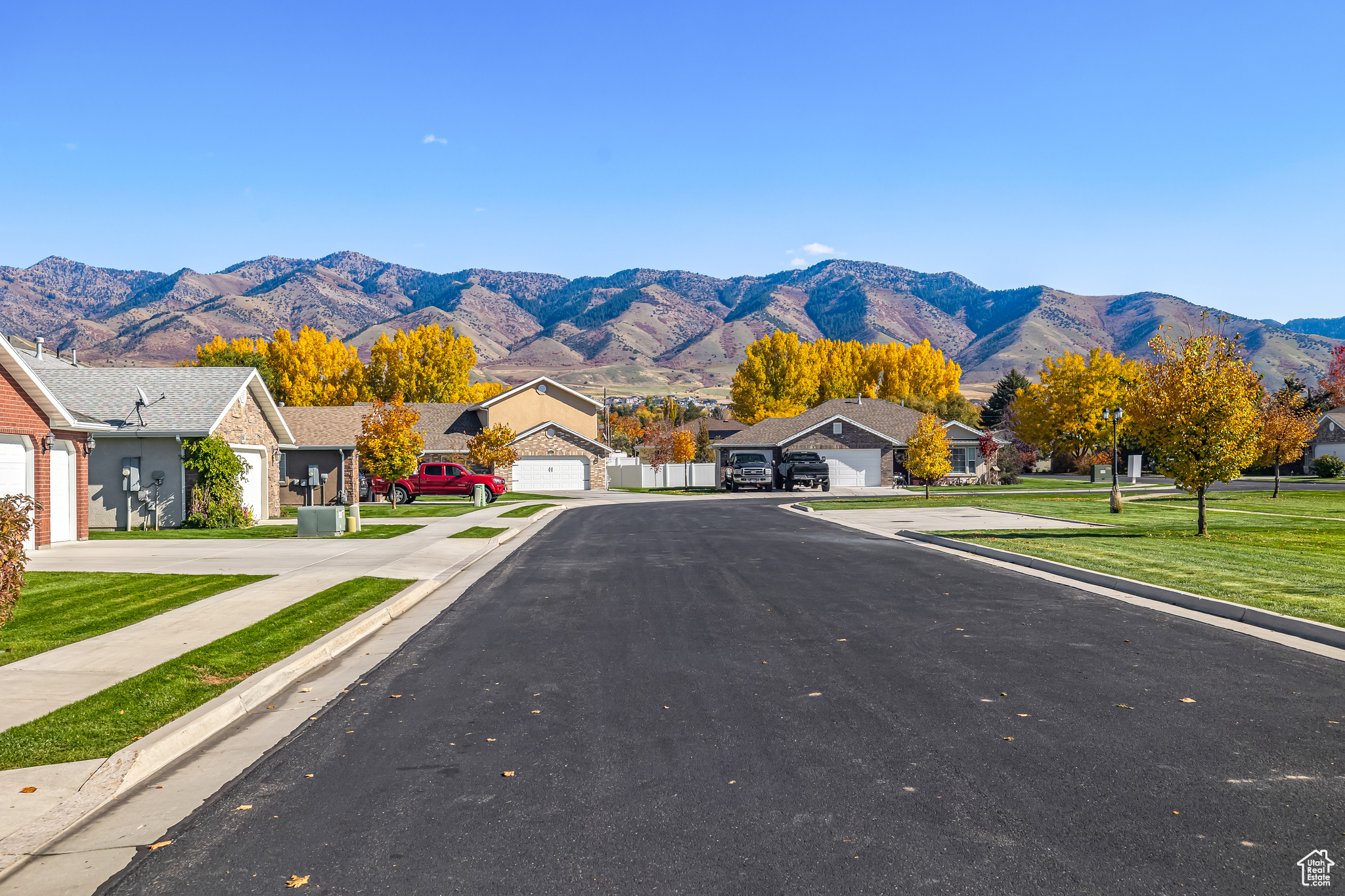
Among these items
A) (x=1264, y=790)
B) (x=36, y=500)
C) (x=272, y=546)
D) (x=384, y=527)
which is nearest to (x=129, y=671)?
(x=1264, y=790)

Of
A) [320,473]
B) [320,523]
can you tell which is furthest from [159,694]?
[320,473]

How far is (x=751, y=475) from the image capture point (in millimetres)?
50969

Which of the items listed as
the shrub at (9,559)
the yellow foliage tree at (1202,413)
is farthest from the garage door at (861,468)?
the shrub at (9,559)

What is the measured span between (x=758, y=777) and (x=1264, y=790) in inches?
119

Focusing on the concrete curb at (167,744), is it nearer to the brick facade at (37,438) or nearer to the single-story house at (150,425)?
the brick facade at (37,438)

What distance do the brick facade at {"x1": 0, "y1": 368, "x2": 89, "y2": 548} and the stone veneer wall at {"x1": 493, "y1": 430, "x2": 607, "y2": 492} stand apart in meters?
32.9

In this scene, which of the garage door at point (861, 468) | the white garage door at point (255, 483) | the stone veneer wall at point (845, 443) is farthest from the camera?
the garage door at point (861, 468)

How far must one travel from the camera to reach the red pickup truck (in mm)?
42469

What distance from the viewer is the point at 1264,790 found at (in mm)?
5062

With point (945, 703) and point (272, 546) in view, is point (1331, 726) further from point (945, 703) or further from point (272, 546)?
point (272, 546)

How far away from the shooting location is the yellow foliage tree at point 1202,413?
62.5 ft

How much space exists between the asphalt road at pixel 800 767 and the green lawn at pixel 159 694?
3.78ft

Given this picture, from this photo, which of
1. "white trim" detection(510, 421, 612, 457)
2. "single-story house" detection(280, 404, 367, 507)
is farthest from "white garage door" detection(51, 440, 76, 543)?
"white trim" detection(510, 421, 612, 457)

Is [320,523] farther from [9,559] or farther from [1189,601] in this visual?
[1189,601]
